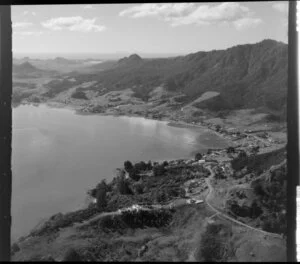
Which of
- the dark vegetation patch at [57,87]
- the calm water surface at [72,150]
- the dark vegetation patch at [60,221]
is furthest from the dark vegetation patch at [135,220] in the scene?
the dark vegetation patch at [57,87]

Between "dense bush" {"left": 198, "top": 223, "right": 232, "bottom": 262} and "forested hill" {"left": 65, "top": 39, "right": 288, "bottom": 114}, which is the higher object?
"forested hill" {"left": 65, "top": 39, "right": 288, "bottom": 114}

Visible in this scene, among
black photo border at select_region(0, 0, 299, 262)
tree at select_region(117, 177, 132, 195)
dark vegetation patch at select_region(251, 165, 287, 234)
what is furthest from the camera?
tree at select_region(117, 177, 132, 195)

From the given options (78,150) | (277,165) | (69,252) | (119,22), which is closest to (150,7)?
(119,22)

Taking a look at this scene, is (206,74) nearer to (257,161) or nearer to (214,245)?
(257,161)

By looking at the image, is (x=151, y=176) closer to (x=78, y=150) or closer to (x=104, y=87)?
(x=78, y=150)

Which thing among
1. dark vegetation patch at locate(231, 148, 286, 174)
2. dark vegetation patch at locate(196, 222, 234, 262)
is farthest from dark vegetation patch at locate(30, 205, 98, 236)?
dark vegetation patch at locate(231, 148, 286, 174)

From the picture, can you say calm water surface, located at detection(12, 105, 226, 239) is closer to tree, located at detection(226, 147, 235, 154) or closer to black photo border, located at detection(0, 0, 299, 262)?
tree, located at detection(226, 147, 235, 154)

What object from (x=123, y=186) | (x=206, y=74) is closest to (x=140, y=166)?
(x=123, y=186)
